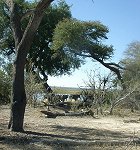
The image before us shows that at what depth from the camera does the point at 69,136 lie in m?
11.0

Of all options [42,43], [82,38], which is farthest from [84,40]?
[42,43]

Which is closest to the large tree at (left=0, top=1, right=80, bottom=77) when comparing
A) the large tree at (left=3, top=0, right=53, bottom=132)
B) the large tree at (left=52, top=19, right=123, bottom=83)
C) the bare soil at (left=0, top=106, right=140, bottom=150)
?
the large tree at (left=52, top=19, right=123, bottom=83)

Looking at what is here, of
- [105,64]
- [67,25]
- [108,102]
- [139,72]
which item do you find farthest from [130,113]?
[67,25]

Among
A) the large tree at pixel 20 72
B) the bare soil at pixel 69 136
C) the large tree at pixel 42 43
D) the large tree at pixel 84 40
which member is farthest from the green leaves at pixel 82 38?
the large tree at pixel 20 72

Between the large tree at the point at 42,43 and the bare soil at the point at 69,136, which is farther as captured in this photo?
the large tree at the point at 42,43

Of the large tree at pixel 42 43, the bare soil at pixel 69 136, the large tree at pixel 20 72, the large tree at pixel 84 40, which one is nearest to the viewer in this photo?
the bare soil at pixel 69 136

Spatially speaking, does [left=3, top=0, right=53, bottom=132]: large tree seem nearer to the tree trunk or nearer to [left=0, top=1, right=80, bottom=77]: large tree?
the tree trunk

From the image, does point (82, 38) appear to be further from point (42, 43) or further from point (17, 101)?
point (17, 101)

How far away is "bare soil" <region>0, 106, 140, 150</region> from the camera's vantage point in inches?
373

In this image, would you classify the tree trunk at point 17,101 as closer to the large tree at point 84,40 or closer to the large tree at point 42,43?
the large tree at point 84,40

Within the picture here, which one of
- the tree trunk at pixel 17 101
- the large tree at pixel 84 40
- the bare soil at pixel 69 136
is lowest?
the bare soil at pixel 69 136

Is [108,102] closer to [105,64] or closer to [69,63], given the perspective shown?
[105,64]

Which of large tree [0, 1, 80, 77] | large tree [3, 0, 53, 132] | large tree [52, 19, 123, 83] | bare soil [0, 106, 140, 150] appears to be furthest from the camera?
large tree [0, 1, 80, 77]

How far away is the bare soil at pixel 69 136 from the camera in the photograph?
9484 millimetres
